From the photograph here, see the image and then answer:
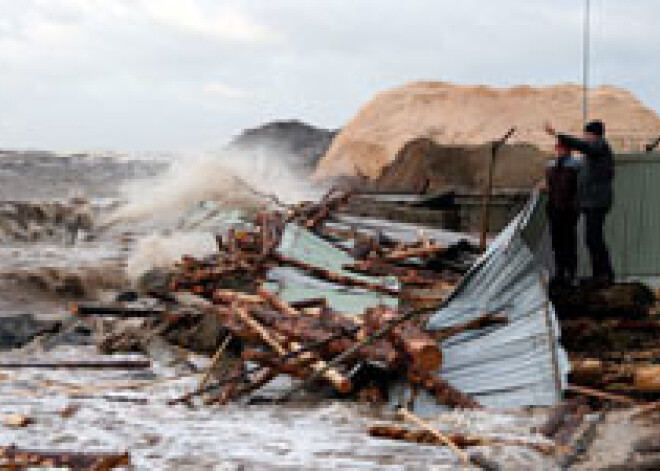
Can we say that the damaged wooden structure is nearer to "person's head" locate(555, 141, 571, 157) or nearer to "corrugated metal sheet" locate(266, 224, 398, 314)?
"corrugated metal sheet" locate(266, 224, 398, 314)

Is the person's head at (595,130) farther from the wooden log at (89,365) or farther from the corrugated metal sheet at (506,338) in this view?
the wooden log at (89,365)

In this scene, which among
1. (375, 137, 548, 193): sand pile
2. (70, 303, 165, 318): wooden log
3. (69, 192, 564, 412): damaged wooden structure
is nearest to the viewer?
(69, 192, 564, 412): damaged wooden structure

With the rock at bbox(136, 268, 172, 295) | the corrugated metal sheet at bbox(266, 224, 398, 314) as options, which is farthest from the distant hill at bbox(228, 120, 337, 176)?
the corrugated metal sheet at bbox(266, 224, 398, 314)

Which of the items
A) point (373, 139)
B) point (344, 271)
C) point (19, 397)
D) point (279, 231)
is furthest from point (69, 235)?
point (373, 139)

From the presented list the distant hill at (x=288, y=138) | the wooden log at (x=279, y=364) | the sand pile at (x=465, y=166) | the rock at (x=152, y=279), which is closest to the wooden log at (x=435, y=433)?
the wooden log at (x=279, y=364)

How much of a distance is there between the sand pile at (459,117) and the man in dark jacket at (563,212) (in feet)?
117

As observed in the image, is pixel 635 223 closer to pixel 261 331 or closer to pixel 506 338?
pixel 506 338

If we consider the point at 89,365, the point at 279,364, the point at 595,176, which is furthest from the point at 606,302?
the point at 89,365

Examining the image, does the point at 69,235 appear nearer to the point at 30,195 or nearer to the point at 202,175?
the point at 202,175

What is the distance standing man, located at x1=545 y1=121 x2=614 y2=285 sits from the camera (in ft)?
33.0

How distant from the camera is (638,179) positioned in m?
11.1

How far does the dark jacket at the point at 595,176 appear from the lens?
10055mm

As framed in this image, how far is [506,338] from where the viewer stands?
8062mm

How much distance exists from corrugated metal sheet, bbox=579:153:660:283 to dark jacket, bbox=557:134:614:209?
101cm
